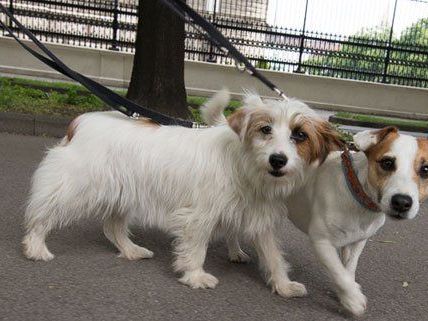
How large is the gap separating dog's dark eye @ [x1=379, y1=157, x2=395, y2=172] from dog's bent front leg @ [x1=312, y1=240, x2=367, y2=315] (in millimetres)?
567

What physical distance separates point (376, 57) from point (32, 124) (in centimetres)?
1054

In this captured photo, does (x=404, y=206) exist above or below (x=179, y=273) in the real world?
above

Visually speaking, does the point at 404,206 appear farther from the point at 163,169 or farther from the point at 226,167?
the point at 163,169

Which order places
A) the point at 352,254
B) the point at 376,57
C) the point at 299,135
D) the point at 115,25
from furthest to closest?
the point at 376,57, the point at 115,25, the point at 352,254, the point at 299,135

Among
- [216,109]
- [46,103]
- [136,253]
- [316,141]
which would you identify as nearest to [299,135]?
[316,141]

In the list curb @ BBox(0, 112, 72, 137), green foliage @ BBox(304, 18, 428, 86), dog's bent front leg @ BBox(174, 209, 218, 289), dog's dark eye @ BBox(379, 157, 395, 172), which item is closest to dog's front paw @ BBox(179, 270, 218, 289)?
dog's bent front leg @ BBox(174, 209, 218, 289)

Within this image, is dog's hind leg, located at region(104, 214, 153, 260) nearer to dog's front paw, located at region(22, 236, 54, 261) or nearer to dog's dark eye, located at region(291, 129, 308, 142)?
dog's front paw, located at region(22, 236, 54, 261)

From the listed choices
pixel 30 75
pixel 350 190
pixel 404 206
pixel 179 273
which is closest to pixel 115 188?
pixel 179 273

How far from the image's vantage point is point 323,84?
602 inches

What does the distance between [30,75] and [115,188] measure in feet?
39.0

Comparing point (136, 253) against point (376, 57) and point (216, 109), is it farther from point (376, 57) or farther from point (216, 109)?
point (376, 57)

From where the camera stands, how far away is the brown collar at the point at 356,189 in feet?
9.76

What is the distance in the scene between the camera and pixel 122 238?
386 centimetres

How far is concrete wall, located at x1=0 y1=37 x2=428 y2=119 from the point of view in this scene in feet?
47.4
